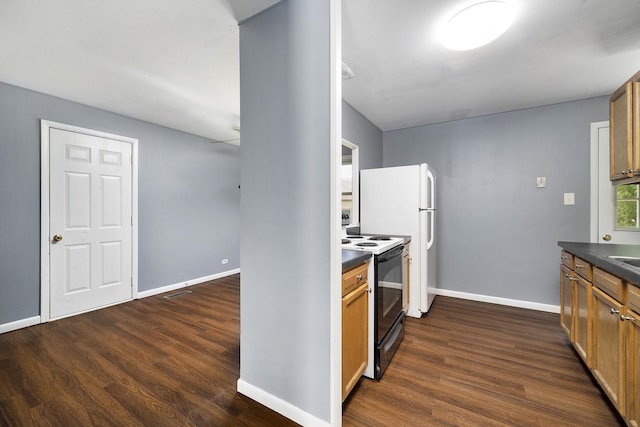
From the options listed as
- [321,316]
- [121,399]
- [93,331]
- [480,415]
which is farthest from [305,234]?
[93,331]

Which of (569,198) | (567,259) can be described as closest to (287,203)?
(567,259)

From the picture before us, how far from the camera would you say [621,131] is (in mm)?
1904

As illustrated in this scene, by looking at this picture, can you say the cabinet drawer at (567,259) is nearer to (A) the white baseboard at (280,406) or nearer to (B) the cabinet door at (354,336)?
(B) the cabinet door at (354,336)

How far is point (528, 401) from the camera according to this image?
1.59 metres

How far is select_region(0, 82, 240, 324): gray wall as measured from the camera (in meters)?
2.53

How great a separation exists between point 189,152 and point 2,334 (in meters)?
2.79

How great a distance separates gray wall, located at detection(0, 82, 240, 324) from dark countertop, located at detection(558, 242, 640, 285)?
4.46m

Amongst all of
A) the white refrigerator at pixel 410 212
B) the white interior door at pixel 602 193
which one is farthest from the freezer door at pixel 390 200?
the white interior door at pixel 602 193

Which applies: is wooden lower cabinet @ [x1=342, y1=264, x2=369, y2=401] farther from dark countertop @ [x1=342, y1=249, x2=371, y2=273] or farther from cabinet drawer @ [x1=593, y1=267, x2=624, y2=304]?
cabinet drawer @ [x1=593, y1=267, x2=624, y2=304]

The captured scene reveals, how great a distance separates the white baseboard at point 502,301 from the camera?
9.74ft

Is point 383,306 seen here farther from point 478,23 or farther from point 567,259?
point 478,23

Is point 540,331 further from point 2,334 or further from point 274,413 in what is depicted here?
point 2,334

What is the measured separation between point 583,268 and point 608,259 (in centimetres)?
33

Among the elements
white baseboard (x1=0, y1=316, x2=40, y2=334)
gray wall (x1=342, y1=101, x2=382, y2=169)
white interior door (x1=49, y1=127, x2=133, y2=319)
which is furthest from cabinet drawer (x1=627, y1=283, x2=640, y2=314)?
white baseboard (x1=0, y1=316, x2=40, y2=334)
